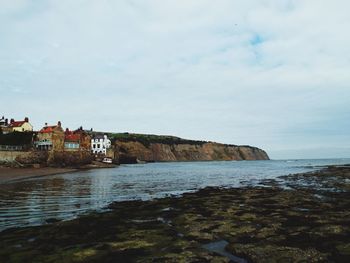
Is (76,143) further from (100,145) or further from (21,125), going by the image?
(100,145)

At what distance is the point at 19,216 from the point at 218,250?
48.3 feet

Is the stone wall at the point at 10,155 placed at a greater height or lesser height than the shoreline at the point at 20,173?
greater

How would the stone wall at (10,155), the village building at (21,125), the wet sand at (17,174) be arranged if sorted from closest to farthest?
the wet sand at (17,174), the stone wall at (10,155), the village building at (21,125)

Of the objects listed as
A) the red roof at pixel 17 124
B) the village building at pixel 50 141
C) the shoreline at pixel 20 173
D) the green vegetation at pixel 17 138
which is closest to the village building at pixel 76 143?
the village building at pixel 50 141

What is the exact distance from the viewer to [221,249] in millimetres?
13984

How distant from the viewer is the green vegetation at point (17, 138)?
107844 mm

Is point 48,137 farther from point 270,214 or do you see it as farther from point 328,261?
point 328,261

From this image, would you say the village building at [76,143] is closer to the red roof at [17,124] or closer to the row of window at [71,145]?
the row of window at [71,145]

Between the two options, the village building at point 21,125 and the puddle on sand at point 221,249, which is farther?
the village building at point 21,125

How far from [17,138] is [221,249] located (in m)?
112

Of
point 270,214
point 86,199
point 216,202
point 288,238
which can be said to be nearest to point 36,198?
point 86,199

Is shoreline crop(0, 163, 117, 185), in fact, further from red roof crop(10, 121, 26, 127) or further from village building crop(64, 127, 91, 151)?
red roof crop(10, 121, 26, 127)

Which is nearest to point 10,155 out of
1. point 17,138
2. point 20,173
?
point 17,138

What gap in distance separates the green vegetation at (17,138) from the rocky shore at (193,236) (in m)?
96.8
